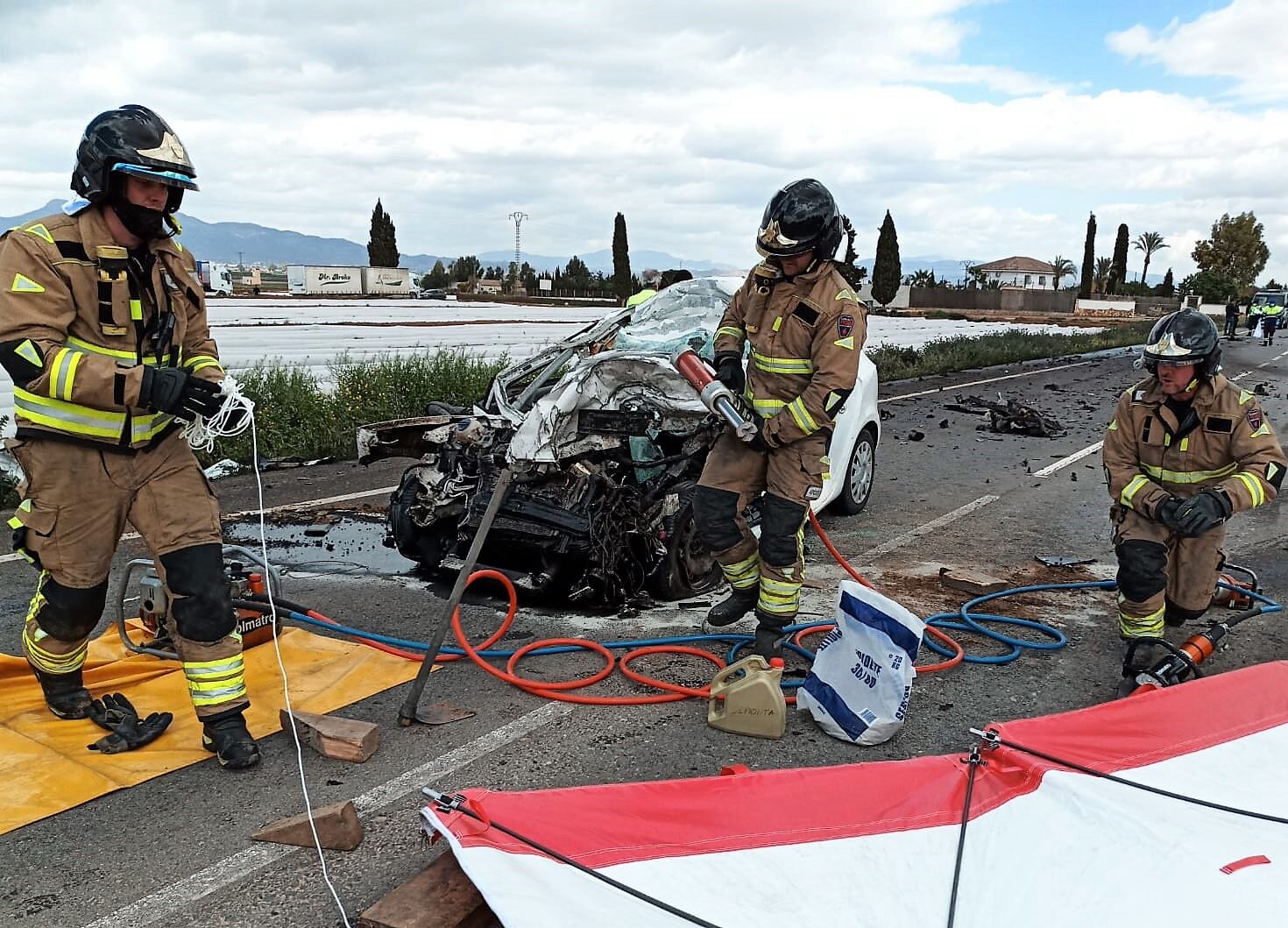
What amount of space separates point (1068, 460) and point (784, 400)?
6752 mm

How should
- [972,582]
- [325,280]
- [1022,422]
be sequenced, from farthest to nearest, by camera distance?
[325,280]
[1022,422]
[972,582]

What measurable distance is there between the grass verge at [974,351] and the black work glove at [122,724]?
14.5m

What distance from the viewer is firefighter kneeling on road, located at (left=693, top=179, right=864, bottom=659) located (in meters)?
4.38

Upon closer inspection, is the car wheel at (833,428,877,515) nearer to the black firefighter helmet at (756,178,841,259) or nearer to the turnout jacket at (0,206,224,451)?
the black firefighter helmet at (756,178,841,259)

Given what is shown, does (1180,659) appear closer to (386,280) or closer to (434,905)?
(434,905)

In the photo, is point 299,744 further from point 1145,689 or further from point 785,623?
point 1145,689

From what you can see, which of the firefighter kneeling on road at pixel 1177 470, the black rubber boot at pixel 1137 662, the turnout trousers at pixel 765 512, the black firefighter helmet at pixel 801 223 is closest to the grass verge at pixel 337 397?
the turnout trousers at pixel 765 512

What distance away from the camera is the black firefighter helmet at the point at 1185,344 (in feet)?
13.8

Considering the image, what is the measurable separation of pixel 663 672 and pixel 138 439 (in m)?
2.32

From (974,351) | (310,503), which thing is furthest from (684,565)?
(974,351)

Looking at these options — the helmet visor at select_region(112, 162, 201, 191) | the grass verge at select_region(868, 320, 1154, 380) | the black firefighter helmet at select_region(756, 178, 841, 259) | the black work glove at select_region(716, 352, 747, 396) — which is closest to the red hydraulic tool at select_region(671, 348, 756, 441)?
the black work glove at select_region(716, 352, 747, 396)

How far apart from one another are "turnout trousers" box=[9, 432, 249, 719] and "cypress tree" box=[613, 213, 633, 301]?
48.9 metres

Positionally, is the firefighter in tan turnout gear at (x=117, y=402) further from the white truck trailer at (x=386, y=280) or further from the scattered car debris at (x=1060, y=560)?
the white truck trailer at (x=386, y=280)

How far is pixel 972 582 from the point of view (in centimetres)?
557
